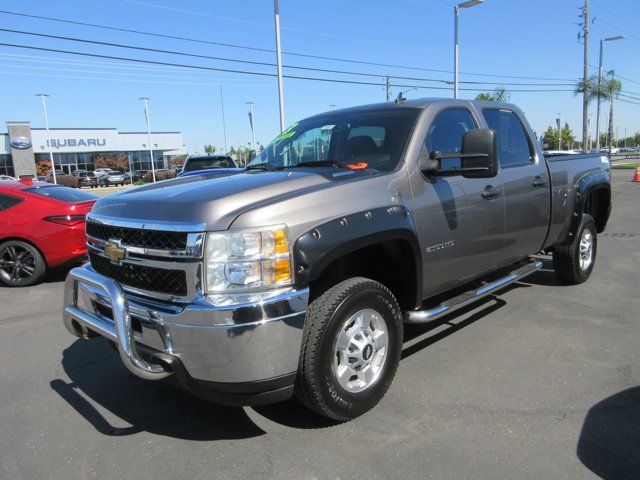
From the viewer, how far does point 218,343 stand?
2.54 meters

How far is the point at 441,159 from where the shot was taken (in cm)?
368

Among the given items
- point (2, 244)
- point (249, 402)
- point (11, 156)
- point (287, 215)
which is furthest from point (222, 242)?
point (11, 156)

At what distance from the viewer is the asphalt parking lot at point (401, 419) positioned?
276 centimetres

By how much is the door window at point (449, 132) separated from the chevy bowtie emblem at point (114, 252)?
220 cm

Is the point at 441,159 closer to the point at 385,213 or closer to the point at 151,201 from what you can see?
the point at 385,213

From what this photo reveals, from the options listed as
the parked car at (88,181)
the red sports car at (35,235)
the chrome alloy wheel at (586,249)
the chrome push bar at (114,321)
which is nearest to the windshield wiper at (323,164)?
the chrome push bar at (114,321)

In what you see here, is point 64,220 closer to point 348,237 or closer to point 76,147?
point 348,237

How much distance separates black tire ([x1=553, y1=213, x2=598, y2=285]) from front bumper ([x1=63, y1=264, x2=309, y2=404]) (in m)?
4.23

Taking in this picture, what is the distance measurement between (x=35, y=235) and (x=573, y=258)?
701cm

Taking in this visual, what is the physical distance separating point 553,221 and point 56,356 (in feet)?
16.0

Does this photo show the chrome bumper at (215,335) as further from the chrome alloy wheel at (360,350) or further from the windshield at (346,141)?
the windshield at (346,141)

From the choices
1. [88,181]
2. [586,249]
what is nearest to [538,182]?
[586,249]

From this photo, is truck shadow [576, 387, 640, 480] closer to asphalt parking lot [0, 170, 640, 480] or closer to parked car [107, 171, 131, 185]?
asphalt parking lot [0, 170, 640, 480]

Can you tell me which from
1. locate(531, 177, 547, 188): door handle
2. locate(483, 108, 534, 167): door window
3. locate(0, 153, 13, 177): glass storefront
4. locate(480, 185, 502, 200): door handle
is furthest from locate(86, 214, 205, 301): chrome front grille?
locate(0, 153, 13, 177): glass storefront
